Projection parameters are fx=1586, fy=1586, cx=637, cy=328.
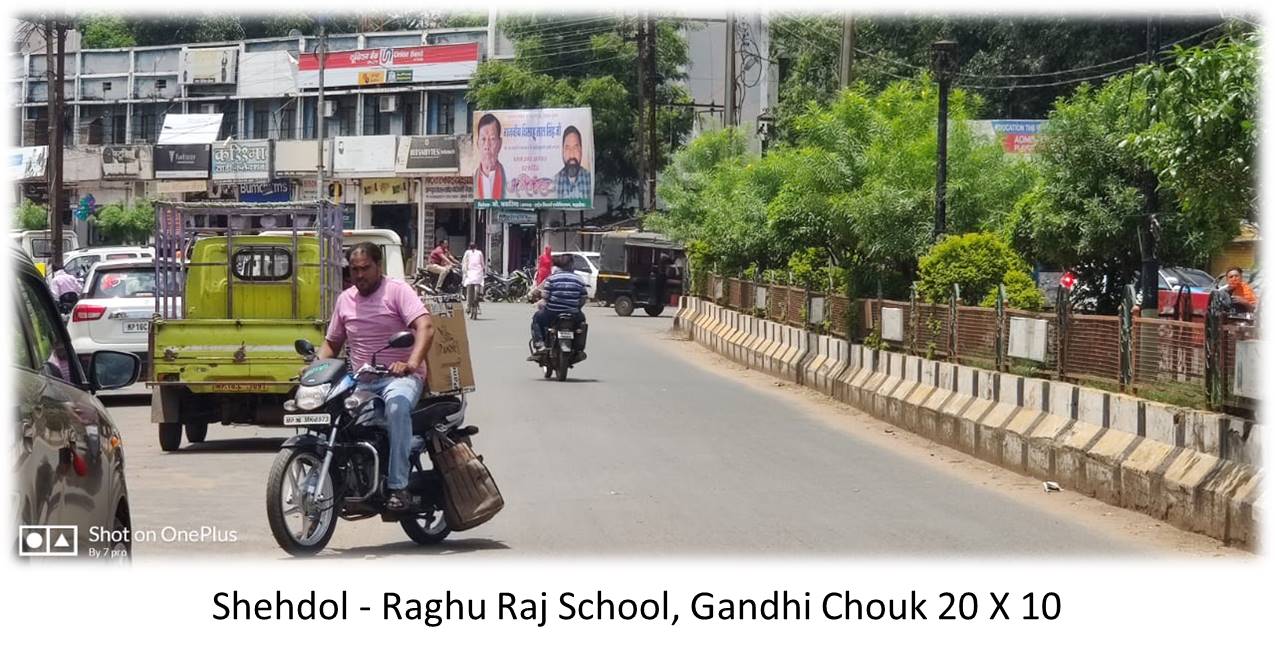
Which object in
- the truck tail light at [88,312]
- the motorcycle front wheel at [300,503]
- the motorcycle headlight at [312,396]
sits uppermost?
the truck tail light at [88,312]

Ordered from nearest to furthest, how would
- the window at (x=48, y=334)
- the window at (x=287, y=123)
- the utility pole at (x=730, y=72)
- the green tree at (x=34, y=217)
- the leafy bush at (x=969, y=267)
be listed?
the window at (x=48, y=334)
the leafy bush at (x=969, y=267)
the utility pole at (x=730, y=72)
the green tree at (x=34, y=217)
the window at (x=287, y=123)

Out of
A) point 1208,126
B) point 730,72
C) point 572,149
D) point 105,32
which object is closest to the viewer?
point 1208,126

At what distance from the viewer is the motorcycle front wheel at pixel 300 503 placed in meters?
8.59

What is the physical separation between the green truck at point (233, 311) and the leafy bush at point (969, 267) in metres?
7.04

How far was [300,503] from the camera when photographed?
8797mm

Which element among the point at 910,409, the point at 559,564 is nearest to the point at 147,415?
the point at 910,409

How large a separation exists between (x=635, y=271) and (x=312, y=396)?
1531 inches

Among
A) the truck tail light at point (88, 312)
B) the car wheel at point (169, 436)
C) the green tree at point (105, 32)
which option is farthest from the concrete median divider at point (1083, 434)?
the green tree at point (105, 32)

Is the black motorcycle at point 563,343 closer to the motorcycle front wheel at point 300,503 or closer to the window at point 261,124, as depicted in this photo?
the motorcycle front wheel at point 300,503

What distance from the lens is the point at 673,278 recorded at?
49.0 meters

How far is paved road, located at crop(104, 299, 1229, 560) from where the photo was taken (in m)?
9.64

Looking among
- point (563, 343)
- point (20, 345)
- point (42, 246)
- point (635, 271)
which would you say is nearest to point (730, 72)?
point (635, 271)

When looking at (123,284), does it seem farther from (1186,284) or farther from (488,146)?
(488,146)

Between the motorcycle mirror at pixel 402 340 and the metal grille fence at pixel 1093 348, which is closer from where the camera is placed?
the motorcycle mirror at pixel 402 340
